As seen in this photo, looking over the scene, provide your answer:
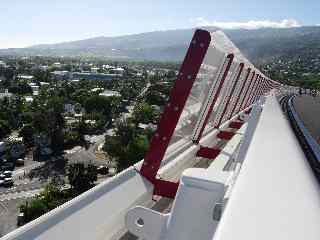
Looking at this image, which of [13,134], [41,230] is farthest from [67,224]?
[13,134]

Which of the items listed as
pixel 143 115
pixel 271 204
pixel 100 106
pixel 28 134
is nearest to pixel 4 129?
pixel 28 134

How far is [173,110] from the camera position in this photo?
380cm

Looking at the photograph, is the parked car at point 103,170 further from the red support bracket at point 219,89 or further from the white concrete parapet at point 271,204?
the white concrete parapet at point 271,204

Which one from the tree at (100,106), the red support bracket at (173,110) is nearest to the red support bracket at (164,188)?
the red support bracket at (173,110)

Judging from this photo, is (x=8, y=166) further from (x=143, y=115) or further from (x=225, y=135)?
(x=225, y=135)

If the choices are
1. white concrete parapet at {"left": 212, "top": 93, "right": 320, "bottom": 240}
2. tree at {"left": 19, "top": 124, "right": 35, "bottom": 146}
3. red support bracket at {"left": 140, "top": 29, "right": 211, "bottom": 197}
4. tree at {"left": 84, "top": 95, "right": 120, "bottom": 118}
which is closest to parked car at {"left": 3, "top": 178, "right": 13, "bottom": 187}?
Answer: tree at {"left": 19, "top": 124, "right": 35, "bottom": 146}

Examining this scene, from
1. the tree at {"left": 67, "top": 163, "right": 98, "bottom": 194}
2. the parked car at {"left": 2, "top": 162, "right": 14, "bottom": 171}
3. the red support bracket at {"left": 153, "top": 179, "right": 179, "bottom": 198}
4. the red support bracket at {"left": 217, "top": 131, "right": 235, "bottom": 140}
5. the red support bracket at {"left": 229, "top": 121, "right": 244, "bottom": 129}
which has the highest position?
the red support bracket at {"left": 153, "top": 179, "right": 179, "bottom": 198}

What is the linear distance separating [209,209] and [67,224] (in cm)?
86

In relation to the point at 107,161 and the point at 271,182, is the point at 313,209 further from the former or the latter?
the point at 107,161

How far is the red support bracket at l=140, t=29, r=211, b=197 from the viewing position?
12.0ft

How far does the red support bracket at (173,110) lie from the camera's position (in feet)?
12.0

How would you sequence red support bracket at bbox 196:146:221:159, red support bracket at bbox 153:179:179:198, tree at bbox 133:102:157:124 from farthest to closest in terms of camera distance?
tree at bbox 133:102:157:124
red support bracket at bbox 196:146:221:159
red support bracket at bbox 153:179:179:198

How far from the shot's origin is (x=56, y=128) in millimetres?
44312

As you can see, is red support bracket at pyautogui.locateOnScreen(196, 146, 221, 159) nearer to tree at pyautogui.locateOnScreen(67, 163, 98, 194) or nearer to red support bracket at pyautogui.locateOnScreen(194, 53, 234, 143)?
red support bracket at pyautogui.locateOnScreen(194, 53, 234, 143)
